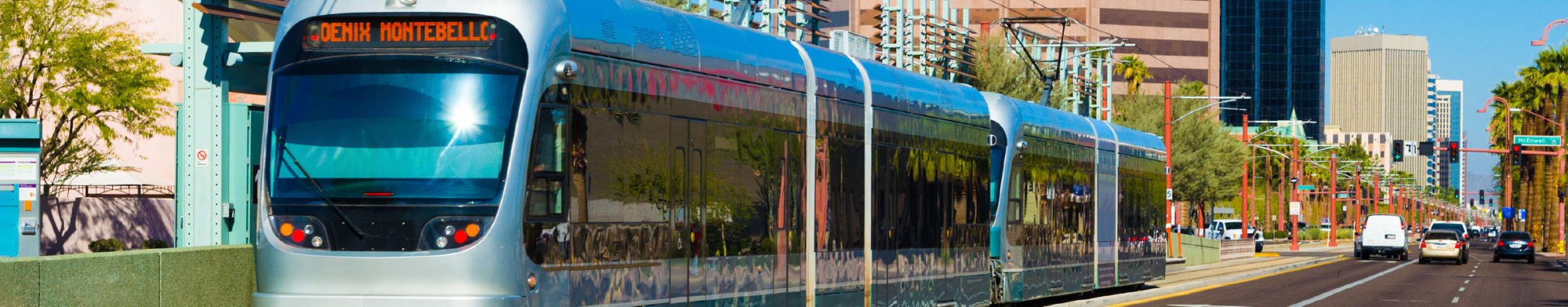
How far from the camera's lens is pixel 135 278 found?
12.6m

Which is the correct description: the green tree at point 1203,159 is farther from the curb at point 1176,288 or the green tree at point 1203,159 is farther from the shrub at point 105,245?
the shrub at point 105,245

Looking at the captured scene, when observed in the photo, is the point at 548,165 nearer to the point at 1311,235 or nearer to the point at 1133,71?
the point at 1133,71

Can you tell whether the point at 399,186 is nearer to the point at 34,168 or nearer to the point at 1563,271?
the point at 34,168

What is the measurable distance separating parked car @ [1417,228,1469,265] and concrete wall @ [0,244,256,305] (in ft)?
147

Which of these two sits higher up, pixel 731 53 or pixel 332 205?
pixel 731 53

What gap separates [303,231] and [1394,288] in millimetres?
26281

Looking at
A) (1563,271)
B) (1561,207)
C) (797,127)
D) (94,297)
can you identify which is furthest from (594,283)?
(1561,207)

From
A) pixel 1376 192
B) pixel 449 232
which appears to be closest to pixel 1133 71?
pixel 1376 192

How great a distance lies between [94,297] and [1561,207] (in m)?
84.5

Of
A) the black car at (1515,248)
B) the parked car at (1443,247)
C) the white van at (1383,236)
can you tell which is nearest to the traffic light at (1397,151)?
the white van at (1383,236)

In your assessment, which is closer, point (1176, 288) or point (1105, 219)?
point (1105, 219)

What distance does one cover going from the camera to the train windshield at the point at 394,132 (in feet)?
29.5

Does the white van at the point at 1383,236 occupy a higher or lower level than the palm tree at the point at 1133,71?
lower

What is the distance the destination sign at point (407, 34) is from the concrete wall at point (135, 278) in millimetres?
3420
